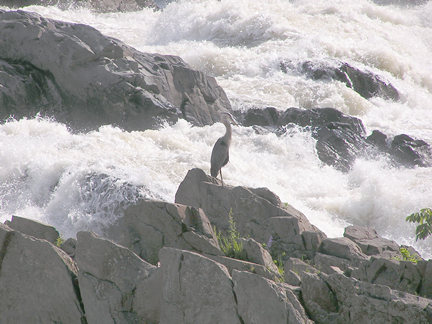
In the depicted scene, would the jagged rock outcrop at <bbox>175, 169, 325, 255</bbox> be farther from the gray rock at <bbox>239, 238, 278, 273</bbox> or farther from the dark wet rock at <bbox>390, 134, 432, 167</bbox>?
the dark wet rock at <bbox>390, 134, 432, 167</bbox>

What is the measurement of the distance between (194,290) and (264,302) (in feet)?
2.30

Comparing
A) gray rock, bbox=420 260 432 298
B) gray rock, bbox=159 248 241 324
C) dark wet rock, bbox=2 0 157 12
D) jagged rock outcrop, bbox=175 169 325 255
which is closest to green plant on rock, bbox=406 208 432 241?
gray rock, bbox=420 260 432 298

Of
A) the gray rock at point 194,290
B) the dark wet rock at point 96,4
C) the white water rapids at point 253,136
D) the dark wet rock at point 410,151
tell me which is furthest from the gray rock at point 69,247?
the dark wet rock at point 96,4

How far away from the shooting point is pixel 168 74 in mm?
19047

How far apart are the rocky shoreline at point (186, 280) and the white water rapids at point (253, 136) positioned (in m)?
5.15

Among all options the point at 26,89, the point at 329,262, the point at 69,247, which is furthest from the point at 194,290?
the point at 26,89

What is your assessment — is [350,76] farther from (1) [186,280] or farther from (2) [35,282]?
(1) [186,280]

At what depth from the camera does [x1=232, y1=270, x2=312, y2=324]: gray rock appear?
5.20 meters

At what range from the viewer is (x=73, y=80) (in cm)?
1764

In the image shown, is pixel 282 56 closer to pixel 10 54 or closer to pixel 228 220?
pixel 10 54

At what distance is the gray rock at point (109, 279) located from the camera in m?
6.08

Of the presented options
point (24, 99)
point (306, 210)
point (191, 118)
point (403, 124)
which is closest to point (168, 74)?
point (191, 118)

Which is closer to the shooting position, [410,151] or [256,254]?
[256,254]

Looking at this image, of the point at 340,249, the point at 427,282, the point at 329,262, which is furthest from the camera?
the point at 340,249
